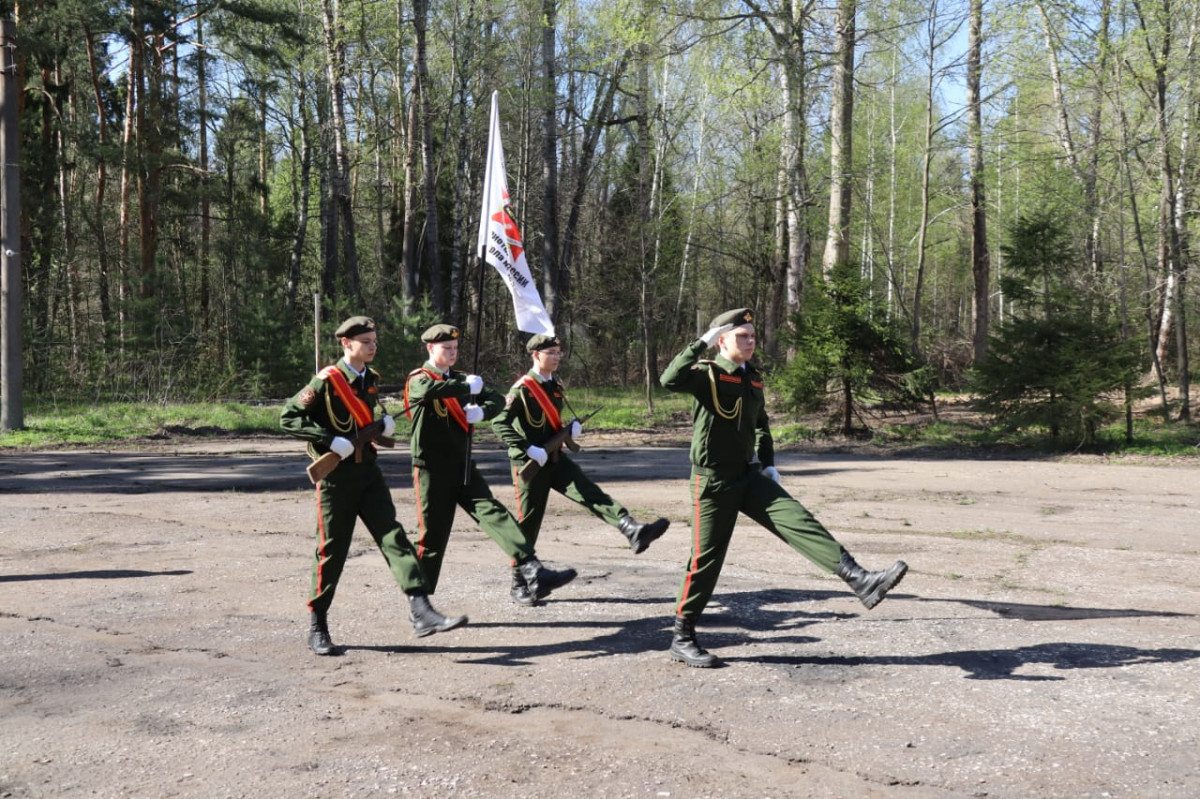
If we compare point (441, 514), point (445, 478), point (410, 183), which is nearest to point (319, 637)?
point (441, 514)

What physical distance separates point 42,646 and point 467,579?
A: 2.84m

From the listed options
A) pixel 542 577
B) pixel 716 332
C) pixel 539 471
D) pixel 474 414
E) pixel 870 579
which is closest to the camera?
pixel 870 579

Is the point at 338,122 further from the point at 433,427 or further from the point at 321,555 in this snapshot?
the point at 321,555

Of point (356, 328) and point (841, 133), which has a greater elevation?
point (841, 133)

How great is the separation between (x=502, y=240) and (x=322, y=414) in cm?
356

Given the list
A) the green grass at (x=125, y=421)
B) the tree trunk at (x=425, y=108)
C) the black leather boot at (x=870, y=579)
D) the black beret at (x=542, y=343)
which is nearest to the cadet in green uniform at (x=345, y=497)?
the black beret at (x=542, y=343)

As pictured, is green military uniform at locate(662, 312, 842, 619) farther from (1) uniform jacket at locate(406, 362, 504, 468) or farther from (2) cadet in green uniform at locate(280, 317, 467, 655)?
(1) uniform jacket at locate(406, 362, 504, 468)

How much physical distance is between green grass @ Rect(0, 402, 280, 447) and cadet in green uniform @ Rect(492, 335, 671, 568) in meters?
14.0

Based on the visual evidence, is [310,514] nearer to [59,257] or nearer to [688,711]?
[688,711]

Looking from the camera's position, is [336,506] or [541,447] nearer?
[336,506]

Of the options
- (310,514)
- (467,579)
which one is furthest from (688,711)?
(310,514)

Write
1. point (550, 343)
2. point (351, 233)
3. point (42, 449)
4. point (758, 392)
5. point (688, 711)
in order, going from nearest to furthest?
point (688, 711), point (758, 392), point (550, 343), point (42, 449), point (351, 233)

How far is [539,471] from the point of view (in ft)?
24.6

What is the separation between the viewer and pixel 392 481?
14.0m
